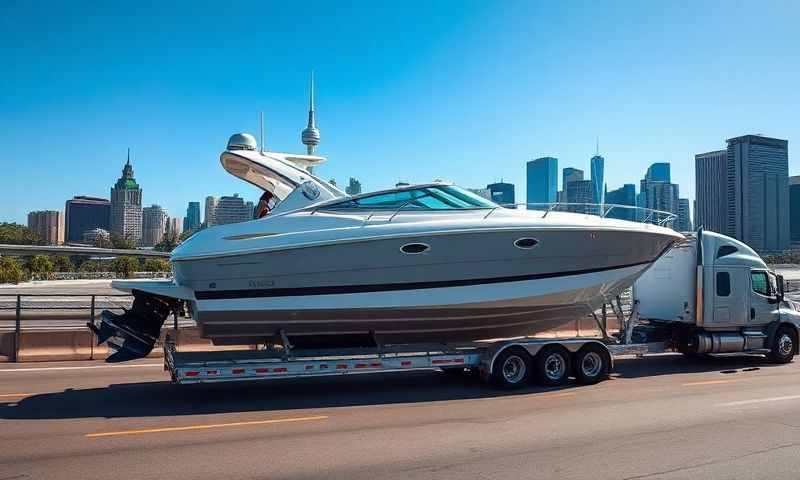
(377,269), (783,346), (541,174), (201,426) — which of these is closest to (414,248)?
(377,269)

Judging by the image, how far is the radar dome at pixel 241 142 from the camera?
1076 centimetres

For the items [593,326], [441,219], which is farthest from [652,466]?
[593,326]

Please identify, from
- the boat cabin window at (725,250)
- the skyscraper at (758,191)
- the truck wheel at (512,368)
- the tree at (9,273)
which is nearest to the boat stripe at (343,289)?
the truck wheel at (512,368)

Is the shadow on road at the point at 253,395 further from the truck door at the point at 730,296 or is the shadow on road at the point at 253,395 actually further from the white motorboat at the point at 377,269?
the truck door at the point at 730,296

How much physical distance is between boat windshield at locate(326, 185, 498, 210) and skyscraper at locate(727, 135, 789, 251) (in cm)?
12819

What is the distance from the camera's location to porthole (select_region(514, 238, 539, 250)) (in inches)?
380

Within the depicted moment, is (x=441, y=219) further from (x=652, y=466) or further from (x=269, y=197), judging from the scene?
(x=652, y=466)

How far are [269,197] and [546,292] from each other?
5.04m

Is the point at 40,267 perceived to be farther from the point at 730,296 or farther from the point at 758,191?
the point at 758,191

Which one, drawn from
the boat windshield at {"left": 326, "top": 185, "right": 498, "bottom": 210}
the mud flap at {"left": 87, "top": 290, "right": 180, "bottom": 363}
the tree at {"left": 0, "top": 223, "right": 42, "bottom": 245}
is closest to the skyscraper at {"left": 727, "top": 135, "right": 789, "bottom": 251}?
the tree at {"left": 0, "top": 223, "right": 42, "bottom": 245}

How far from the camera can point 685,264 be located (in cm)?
1212

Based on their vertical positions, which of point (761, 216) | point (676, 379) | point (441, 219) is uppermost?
point (761, 216)

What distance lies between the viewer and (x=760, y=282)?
40.7ft

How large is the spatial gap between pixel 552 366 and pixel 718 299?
429 cm
